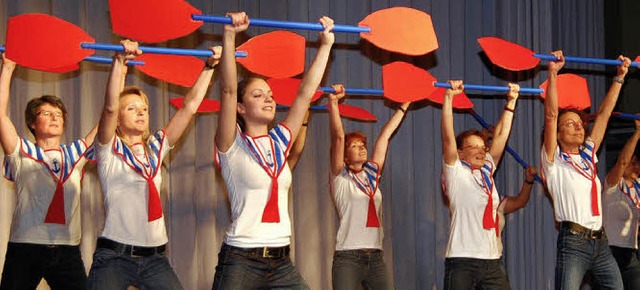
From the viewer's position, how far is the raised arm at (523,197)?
18.7 ft

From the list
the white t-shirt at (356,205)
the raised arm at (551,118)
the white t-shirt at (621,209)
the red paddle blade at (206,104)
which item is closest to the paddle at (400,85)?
the raised arm at (551,118)

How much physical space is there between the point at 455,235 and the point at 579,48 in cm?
260

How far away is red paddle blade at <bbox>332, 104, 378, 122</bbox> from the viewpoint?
5.57m

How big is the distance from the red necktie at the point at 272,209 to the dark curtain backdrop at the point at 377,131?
1874mm

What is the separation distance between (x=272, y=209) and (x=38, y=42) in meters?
1.34

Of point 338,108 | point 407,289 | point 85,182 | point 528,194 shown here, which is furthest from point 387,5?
point 85,182

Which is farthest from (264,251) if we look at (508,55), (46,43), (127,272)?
(508,55)

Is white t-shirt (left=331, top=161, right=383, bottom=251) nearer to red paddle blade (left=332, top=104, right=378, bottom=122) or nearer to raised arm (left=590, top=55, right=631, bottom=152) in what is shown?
red paddle blade (left=332, top=104, right=378, bottom=122)

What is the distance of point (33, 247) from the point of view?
415cm

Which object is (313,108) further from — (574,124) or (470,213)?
(574,124)

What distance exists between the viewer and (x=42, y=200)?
14.0ft

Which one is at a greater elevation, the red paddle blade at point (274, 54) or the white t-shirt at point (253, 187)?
the red paddle blade at point (274, 54)

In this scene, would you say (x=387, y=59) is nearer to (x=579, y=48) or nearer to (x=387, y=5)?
(x=387, y=5)

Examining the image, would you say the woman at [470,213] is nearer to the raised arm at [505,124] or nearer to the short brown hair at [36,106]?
the raised arm at [505,124]
